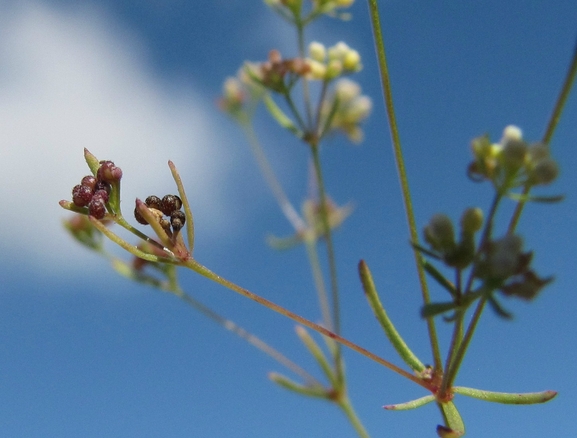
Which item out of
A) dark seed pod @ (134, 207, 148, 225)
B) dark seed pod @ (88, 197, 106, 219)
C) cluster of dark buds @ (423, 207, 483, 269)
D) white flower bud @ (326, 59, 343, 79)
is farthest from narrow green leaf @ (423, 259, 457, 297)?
white flower bud @ (326, 59, 343, 79)

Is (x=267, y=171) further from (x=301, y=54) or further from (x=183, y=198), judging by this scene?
(x=183, y=198)

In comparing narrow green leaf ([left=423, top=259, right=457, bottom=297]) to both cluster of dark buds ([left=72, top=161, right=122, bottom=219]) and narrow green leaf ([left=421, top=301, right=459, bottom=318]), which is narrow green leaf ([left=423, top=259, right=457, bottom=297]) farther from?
cluster of dark buds ([left=72, top=161, right=122, bottom=219])

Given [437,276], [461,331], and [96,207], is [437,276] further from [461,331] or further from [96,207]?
[96,207]

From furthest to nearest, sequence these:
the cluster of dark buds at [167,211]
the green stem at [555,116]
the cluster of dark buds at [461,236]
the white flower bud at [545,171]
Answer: the cluster of dark buds at [167,211] < the cluster of dark buds at [461,236] < the white flower bud at [545,171] < the green stem at [555,116]

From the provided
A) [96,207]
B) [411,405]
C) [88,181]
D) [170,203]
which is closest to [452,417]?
[411,405]

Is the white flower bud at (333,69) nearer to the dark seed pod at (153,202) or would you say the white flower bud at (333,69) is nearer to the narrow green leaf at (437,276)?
the dark seed pod at (153,202)

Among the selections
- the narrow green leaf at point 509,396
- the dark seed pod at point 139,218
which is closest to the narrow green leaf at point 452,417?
the narrow green leaf at point 509,396
